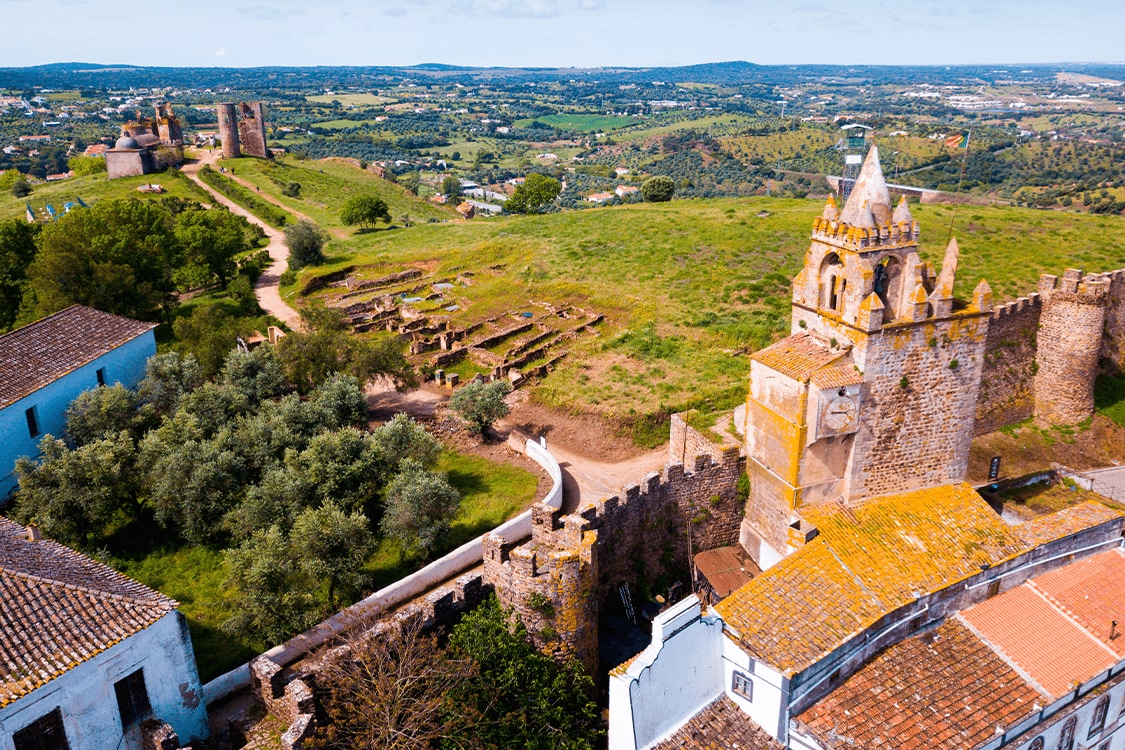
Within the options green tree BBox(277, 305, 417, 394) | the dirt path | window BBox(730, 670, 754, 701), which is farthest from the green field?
window BBox(730, 670, 754, 701)

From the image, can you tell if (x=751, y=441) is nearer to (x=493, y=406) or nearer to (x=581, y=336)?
(x=493, y=406)

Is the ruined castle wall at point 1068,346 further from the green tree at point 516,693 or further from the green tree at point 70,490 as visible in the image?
the green tree at point 70,490

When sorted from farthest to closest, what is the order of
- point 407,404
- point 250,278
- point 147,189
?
point 147,189, point 250,278, point 407,404

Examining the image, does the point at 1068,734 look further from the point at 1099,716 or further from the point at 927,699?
the point at 927,699

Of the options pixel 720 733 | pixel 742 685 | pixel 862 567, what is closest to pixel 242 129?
pixel 862 567

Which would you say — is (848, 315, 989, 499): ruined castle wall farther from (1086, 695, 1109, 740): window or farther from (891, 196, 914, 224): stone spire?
(1086, 695, 1109, 740): window

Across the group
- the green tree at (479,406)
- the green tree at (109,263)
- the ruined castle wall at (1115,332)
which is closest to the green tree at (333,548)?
the green tree at (479,406)

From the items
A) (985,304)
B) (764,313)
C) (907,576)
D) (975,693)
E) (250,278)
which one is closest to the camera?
(975,693)

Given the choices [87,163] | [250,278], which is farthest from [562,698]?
[87,163]
